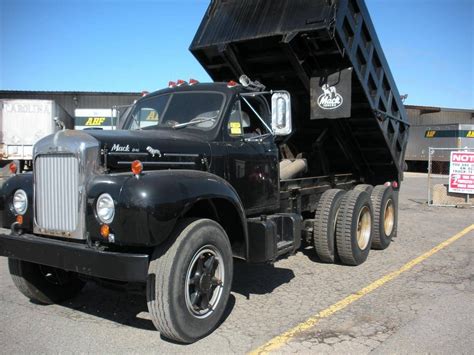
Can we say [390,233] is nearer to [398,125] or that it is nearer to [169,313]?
[398,125]

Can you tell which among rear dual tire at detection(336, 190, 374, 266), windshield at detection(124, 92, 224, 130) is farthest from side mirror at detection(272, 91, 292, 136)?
rear dual tire at detection(336, 190, 374, 266)

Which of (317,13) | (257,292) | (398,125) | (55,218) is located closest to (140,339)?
(55,218)

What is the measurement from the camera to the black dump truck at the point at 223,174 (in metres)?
3.56

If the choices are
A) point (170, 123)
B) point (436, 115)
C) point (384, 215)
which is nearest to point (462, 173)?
point (384, 215)

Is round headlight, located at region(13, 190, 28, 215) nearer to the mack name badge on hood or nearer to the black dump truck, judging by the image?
the black dump truck

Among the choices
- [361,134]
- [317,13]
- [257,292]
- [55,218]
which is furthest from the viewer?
[361,134]

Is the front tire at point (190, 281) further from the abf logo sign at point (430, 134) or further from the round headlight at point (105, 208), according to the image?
the abf logo sign at point (430, 134)

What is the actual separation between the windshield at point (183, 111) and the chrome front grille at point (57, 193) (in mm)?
1331

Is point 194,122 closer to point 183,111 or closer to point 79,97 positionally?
point 183,111

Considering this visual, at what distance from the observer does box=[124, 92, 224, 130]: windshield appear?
491 cm

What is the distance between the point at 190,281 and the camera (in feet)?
12.6

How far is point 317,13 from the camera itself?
19.1 ft

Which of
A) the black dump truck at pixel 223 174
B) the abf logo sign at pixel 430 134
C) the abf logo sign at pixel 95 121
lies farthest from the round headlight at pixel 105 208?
the abf logo sign at pixel 430 134

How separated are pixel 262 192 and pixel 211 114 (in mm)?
1085
